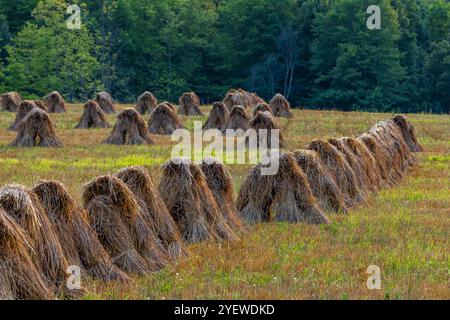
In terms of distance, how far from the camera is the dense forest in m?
66.5

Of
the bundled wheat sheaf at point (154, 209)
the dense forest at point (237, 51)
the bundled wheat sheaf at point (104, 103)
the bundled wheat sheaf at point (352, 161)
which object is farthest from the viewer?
the dense forest at point (237, 51)

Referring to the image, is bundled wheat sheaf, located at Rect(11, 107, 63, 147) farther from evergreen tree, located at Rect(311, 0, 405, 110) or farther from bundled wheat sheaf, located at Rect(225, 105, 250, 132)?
evergreen tree, located at Rect(311, 0, 405, 110)

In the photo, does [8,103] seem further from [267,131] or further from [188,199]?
[188,199]

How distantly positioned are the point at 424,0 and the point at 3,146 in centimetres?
7665

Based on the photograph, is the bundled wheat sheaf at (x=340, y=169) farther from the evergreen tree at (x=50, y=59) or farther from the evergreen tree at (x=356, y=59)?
the evergreen tree at (x=356, y=59)

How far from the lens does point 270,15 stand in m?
76.6

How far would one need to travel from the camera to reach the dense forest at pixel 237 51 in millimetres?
66500

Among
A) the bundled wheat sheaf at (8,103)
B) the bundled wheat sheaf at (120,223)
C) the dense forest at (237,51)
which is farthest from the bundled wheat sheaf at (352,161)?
the dense forest at (237,51)

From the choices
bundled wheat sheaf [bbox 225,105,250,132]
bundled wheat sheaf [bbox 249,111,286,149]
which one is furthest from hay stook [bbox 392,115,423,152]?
bundled wheat sheaf [bbox 225,105,250,132]

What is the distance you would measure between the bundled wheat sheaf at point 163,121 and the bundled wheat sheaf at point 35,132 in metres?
6.48

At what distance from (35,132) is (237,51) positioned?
53259 millimetres

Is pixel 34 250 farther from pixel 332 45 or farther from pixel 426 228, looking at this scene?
pixel 332 45

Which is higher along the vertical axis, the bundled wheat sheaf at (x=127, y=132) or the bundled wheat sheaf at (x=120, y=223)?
the bundled wheat sheaf at (x=127, y=132)

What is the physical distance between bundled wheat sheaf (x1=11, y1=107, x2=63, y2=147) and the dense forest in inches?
1590
